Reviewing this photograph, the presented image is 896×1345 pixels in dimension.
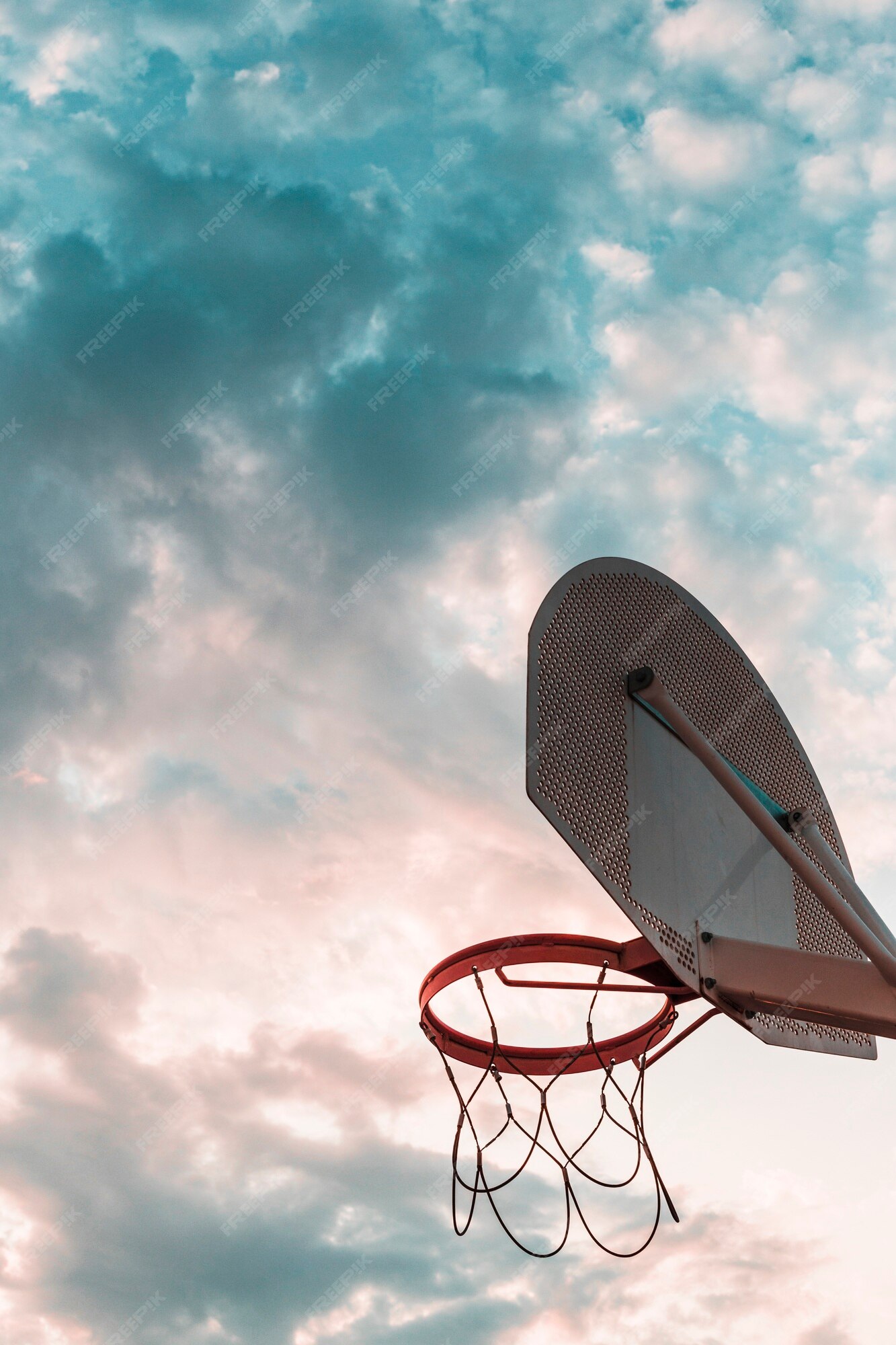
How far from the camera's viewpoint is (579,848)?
413 cm

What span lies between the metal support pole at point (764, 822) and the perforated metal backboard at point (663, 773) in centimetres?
10

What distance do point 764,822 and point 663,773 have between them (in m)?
0.49

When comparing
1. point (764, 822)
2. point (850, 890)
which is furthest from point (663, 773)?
point (850, 890)

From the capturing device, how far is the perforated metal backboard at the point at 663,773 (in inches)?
170

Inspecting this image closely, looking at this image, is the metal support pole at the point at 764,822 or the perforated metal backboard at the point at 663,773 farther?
the perforated metal backboard at the point at 663,773

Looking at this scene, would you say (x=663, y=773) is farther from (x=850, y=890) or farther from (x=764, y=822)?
(x=850, y=890)

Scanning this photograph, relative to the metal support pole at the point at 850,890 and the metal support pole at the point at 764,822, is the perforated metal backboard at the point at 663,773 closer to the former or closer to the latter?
the metal support pole at the point at 764,822

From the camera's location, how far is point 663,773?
4.79m

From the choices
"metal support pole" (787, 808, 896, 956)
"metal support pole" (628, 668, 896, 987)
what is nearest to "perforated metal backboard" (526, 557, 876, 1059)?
"metal support pole" (628, 668, 896, 987)

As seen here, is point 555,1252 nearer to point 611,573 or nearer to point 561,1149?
point 561,1149

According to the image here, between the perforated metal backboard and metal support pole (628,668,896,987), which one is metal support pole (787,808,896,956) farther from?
the perforated metal backboard

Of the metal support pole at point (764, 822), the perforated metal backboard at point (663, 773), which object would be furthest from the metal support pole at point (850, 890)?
the perforated metal backboard at point (663, 773)

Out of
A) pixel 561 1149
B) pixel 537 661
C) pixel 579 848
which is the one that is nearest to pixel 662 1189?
pixel 561 1149

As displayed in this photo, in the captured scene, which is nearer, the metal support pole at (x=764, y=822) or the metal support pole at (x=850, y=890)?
the metal support pole at (x=764, y=822)
